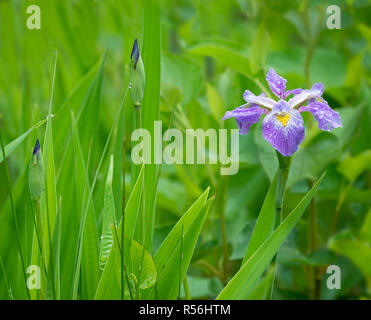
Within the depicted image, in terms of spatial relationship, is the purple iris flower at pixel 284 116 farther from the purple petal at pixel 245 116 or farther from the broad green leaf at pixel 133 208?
the broad green leaf at pixel 133 208

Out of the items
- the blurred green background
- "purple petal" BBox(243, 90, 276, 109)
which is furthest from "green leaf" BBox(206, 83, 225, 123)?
"purple petal" BBox(243, 90, 276, 109)

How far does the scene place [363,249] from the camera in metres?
0.74

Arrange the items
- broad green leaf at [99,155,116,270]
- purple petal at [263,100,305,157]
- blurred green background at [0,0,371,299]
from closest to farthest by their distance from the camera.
Answer: 1. purple petal at [263,100,305,157]
2. broad green leaf at [99,155,116,270]
3. blurred green background at [0,0,371,299]

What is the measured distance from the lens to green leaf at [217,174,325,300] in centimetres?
50

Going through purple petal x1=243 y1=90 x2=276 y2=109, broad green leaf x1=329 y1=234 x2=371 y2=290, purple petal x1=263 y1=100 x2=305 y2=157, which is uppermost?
purple petal x1=243 y1=90 x2=276 y2=109

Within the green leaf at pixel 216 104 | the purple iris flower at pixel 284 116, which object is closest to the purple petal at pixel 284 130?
the purple iris flower at pixel 284 116

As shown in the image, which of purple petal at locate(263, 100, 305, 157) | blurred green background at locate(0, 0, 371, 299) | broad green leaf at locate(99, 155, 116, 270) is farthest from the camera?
blurred green background at locate(0, 0, 371, 299)

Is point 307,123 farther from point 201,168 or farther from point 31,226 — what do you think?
point 31,226

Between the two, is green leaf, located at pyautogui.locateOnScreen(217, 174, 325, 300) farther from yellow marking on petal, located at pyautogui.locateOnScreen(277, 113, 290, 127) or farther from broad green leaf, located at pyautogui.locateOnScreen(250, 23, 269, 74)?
broad green leaf, located at pyautogui.locateOnScreen(250, 23, 269, 74)

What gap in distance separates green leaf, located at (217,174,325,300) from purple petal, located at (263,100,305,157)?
0.17 ft

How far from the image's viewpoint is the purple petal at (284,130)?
1.54 ft

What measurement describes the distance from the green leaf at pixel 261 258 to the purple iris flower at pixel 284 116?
0.05 meters
